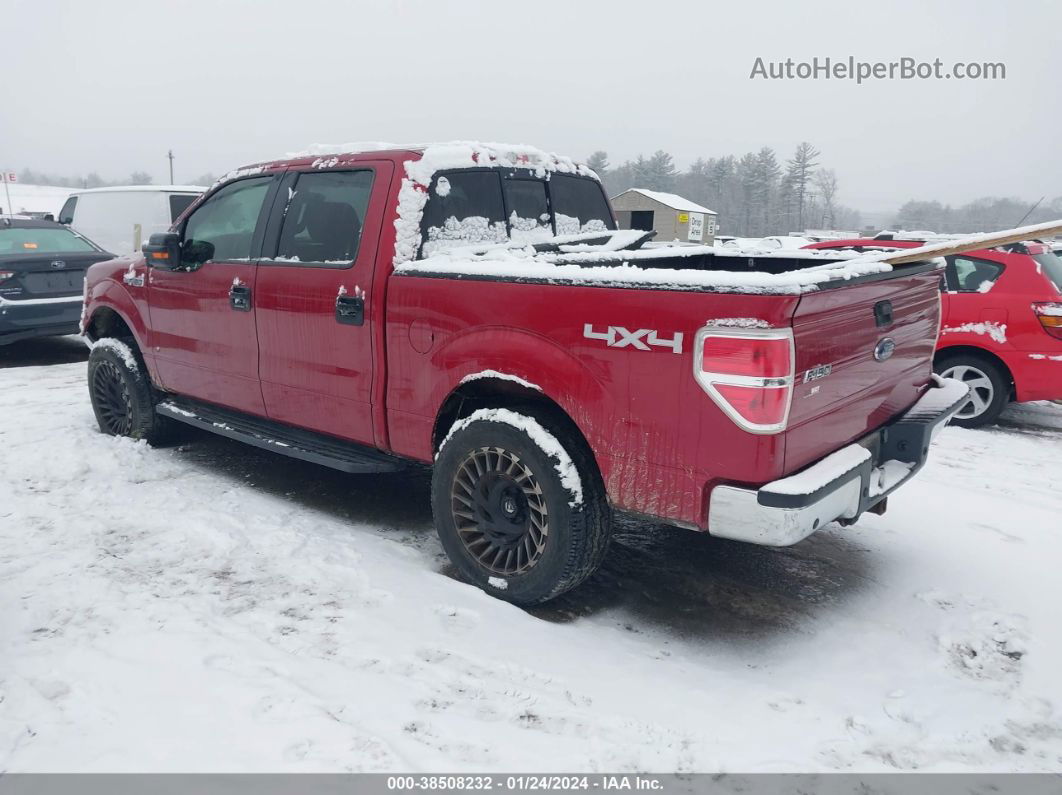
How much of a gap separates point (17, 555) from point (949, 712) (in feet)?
13.7

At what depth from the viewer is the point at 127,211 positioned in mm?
14531

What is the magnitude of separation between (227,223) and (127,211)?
11.6 m

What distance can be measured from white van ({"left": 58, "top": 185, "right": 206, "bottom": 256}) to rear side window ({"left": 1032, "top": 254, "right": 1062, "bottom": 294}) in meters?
12.1

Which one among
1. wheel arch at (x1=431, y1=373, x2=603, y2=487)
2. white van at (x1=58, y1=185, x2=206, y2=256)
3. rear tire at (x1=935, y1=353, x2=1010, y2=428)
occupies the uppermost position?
white van at (x1=58, y1=185, x2=206, y2=256)

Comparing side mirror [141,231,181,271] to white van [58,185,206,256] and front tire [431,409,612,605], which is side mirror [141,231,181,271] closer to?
front tire [431,409,612,605]

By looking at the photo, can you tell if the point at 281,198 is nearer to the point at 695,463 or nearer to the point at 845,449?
the point at 695,463

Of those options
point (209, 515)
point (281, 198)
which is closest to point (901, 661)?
point (209, 515)

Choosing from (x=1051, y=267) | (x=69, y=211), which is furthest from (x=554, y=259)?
(x=69, y=211)

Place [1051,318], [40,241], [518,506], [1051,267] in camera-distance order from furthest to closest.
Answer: [40,241] → [1051,267] → [1051,318] → [518,506]

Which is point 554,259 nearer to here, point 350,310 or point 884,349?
point 350,310

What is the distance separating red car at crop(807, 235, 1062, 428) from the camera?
6.45 meters

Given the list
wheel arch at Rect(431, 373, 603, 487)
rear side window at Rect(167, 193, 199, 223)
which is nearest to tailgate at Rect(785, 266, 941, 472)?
wheel arch at Rect(431, 373, 603, 487)

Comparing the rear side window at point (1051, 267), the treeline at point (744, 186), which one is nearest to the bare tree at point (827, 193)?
the treeline at point (744, 186)

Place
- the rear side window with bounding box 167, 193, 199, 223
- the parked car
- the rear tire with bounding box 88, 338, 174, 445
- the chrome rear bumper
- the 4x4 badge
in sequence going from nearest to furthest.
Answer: the chrome rear bumper
the 4x4 badge
the rear tire with bounding box 88, 338, 174, 445
the parked car
the rear side window with bounding box 167, 193, 199, 223
